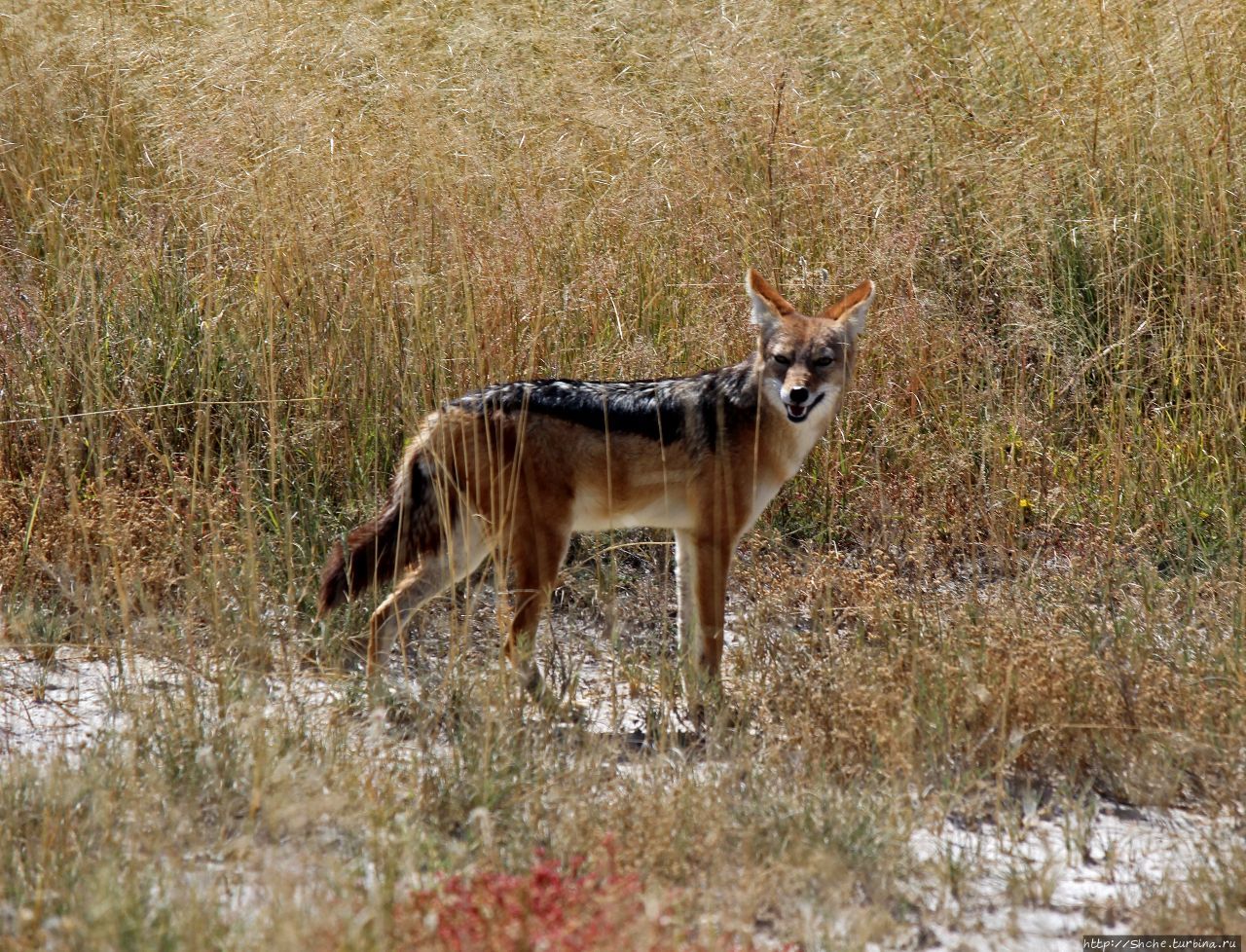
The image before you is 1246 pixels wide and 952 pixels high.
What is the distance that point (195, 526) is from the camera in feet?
18.0

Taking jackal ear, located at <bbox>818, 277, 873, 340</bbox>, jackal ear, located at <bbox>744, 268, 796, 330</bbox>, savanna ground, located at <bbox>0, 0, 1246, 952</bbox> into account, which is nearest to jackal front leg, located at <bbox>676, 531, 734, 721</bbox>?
savanna ground, located at <bbox>0, 0, 1246, 952</bbox>

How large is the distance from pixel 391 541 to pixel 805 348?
1829 mm

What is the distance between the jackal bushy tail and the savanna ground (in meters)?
0.24

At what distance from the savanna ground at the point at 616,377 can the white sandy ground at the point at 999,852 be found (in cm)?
3

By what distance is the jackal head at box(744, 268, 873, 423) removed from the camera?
539cm

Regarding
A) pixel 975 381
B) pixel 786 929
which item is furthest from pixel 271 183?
pixel 786 929

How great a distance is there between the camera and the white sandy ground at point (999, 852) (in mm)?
3502

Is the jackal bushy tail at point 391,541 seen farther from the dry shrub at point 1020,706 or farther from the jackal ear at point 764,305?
the jackal ear at point 764,305

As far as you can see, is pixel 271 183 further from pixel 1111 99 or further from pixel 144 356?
pixel 1111 99

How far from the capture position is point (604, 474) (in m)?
5.25

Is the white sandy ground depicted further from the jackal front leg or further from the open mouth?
the open mouth

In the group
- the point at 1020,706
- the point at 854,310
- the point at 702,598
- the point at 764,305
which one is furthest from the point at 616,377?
the point at 1020,706

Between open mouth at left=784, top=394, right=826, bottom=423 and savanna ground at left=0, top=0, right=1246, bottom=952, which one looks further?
open mouth at left=784, top=394, right=826, bottom=423

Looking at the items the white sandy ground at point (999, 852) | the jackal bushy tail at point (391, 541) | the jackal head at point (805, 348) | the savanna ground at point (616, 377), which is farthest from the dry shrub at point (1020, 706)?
the jackal bushy tail at point (391, 541)
